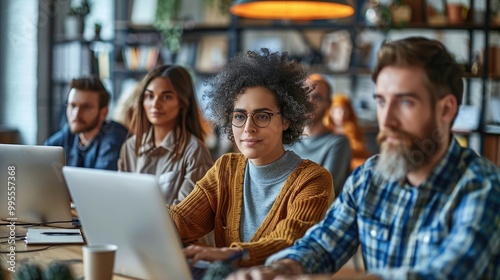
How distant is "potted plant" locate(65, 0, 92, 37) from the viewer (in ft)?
21.1

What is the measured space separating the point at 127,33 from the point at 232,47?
44.7 inches

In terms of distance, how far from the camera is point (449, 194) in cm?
162

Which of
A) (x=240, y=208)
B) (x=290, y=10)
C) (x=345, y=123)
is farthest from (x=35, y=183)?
(x=345, y=123)

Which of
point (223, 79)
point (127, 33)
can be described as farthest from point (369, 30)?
point (223, 79)

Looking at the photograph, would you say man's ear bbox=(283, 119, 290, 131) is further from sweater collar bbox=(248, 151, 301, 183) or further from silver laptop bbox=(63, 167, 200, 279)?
silver laptop bbox=(63, 167, 200, 279)

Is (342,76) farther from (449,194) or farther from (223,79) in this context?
(449,194)

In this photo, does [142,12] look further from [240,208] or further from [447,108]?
[447,108]

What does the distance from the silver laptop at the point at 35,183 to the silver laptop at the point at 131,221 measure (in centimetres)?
58

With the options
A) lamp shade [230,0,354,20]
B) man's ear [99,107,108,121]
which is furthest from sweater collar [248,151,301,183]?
lamp shade [230,0,354,20]

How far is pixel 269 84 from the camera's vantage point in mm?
2395

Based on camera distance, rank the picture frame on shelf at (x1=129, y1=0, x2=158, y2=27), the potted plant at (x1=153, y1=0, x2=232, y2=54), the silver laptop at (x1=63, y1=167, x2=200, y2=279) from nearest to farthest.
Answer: the silver laptop at (x1=63, y1=167, x2=200, y2=279) < the potted plant at (x1=153, y1=0, x2=232, y2=54) < the picture frame on shelf at (x1=129, y1=0, x2=158, y2=27)

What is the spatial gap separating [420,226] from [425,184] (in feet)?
0.30

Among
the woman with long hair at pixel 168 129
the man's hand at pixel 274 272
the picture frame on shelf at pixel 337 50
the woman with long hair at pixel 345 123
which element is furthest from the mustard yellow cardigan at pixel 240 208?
the picture frame on shelf at pixel 337 50

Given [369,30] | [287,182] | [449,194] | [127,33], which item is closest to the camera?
[449,194]
